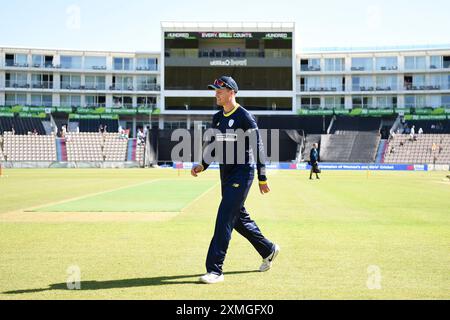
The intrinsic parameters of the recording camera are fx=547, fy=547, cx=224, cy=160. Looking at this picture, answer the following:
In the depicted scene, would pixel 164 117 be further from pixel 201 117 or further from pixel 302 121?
pixel 302 121

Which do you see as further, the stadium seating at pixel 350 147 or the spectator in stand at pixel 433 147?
the stadium seating at pixel 350 147

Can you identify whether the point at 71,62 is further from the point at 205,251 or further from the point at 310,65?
the point at 205,251

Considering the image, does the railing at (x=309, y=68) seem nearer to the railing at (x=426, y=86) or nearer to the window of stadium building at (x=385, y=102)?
the window of stadium building at (x=385, y=102)

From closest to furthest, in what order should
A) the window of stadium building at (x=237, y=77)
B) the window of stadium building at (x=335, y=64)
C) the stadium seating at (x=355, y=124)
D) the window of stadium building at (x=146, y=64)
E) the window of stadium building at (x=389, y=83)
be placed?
the stadium seating at (x=355, y=124) → the window of stadium building at (x=237, y=77) → the window of stadium building at (x=389, y=83) → the window of stadium building at (x=335, y=64) → the window of stadium building at (x=146, y=64)

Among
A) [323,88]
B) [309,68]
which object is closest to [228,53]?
[309,68]


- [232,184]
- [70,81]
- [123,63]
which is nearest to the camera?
[232,184]

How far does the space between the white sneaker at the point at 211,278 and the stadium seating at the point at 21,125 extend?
70.8 m

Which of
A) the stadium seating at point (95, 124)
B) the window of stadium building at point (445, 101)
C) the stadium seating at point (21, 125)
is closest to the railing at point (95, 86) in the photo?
the stadium seating at point (95, 124)

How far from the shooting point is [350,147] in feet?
226

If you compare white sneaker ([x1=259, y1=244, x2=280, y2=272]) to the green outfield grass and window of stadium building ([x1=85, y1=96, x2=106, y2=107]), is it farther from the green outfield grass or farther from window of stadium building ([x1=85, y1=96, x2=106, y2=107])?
window of stadium building ([x1=85, y1=96, x2=106, y2=107])

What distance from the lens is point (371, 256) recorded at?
855 cm

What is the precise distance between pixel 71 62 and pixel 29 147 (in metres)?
20.9

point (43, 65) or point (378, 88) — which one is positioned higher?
point (43, 65)

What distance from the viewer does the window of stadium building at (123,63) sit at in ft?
275
